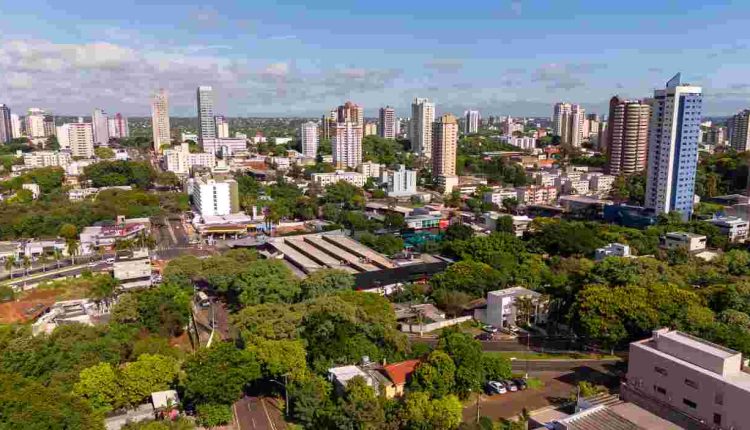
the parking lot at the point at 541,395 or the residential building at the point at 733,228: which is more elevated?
the residential building at the point at 733,228

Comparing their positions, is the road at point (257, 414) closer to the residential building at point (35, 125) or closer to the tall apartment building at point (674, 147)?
the tall apartment building at point (674, 147)

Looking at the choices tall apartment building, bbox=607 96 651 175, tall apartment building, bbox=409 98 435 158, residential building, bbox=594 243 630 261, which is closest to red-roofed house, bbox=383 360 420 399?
residential building, bbox=594 243 630 261

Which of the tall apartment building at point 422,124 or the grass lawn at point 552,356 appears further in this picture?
the tall apartment building at point 422,124

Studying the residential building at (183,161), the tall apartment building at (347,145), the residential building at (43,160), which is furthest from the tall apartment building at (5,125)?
the tall apartment building at (347,145)

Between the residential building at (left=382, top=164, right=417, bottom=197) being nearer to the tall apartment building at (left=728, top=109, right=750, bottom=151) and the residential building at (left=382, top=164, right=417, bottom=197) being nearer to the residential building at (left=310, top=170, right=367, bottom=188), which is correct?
the residential building at (left=310, top=170, right=367, bottom=188)

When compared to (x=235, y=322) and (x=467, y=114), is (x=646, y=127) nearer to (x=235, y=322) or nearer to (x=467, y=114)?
(x=235, y=322)

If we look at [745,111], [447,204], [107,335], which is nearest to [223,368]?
[107,335]

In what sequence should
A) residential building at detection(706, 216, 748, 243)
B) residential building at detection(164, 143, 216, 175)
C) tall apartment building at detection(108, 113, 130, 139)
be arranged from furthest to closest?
tall apartment building at detection(108, 113, 130, 139) < residential building at detection(164, 143, 216, 175) < residential building at detection(706, 216, 748, 243)
